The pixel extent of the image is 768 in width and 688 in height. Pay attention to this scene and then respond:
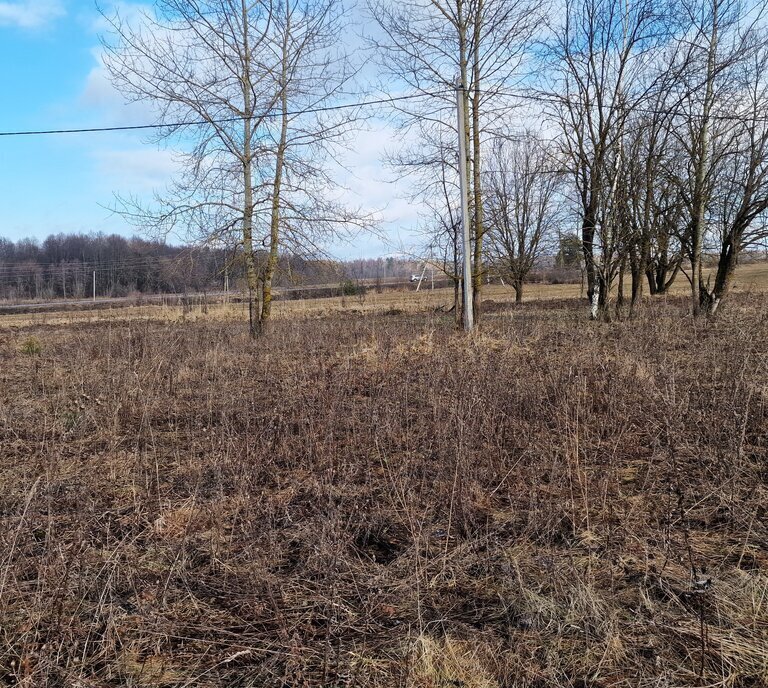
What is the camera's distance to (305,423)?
5.40 meters

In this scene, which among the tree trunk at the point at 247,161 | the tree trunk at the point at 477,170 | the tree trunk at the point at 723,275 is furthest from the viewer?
the tree trunk at the point at 723,275

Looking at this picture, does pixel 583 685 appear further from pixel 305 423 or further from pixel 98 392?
pixel 98 392

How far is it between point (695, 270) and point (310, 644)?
47.4 ft

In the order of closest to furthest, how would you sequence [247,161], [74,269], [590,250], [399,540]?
[399,540] → [247,161] → [590,250] → [74,269]

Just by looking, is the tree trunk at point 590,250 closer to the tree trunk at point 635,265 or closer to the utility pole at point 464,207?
the tree trunk at point 635,265

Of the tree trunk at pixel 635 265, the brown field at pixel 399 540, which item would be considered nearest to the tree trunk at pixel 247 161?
the brown field at pixel 399 540

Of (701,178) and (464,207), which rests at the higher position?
(701,178)

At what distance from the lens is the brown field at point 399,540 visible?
219 centimetres

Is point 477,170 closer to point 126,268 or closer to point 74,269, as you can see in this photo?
point 126,268

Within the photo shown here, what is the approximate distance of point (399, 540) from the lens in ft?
10.8

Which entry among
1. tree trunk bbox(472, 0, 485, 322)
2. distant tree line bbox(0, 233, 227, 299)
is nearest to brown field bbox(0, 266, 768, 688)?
tree trunk bbox(472, 0, 485, 322)

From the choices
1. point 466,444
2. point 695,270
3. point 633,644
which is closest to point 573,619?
point 633,644

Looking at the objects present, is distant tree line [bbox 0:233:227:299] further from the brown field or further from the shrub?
the brown field

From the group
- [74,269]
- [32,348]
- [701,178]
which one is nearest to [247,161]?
[32,348]
